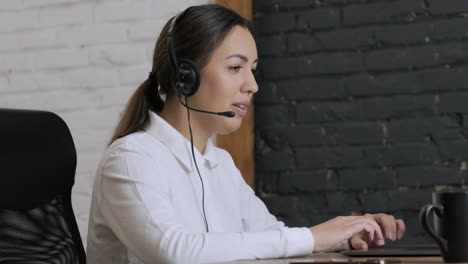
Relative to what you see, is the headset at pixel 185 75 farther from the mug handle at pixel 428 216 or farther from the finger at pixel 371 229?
the mug handle at pixel 428 216

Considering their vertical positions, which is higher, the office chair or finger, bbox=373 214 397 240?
the office chair

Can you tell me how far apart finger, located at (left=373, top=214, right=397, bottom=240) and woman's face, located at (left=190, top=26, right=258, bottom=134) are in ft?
1.17

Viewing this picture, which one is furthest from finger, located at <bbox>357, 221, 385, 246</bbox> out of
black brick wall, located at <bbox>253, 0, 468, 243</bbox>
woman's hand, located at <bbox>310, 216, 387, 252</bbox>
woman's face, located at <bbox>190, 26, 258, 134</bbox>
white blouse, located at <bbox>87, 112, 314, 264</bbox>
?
black brick wall, located at <bbox>253, 0, 468, 243</bbox>

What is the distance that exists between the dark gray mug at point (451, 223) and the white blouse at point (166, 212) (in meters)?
0.37

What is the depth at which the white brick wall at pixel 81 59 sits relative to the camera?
2549mm

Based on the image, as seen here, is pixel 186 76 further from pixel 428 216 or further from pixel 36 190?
pixel 428 216

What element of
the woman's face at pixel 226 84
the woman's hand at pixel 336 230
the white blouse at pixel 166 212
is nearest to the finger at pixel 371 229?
the woman's hand at pixel 336 230

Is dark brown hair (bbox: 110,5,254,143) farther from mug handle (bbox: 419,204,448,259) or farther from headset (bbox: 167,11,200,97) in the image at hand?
mug handle (bbox: 419,204,448,259)

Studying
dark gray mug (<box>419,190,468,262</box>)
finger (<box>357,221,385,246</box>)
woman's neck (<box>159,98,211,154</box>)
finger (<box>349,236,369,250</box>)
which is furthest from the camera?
woman's neck (<box>159,98,211,154</box>)

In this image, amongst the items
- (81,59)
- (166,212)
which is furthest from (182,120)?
(81,59)

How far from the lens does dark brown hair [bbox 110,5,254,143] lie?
1.77 meters

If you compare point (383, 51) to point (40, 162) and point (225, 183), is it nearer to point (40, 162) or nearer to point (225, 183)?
point (225, 183)

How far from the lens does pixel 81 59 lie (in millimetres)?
2629

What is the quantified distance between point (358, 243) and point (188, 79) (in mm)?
471
